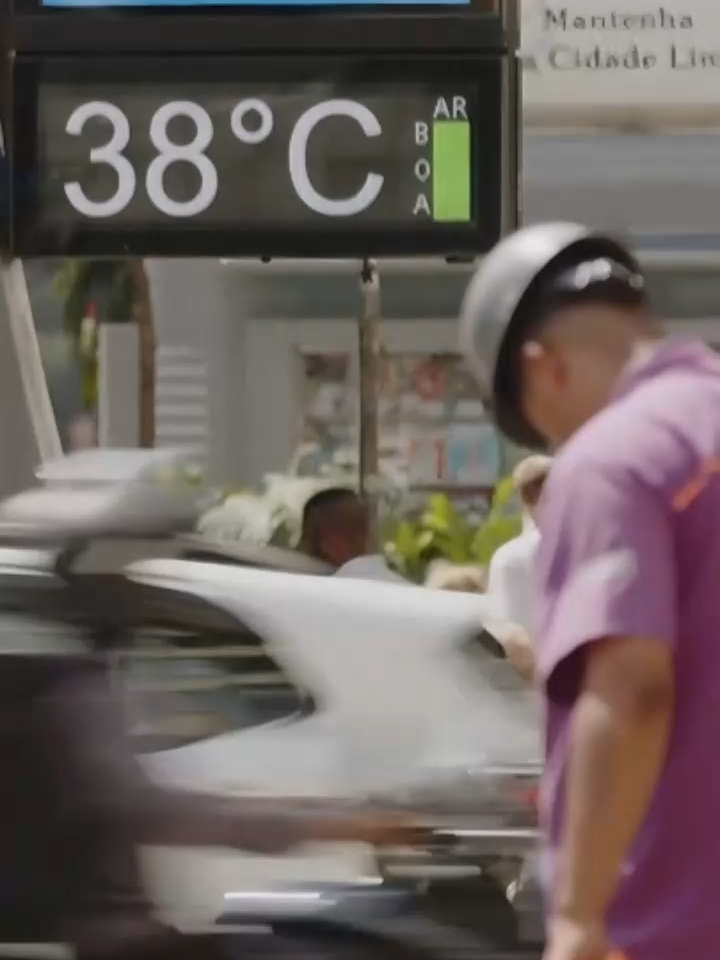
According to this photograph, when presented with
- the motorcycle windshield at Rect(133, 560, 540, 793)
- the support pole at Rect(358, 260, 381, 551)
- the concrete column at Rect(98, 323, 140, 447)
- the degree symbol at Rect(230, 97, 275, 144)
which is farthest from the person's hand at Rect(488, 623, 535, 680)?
the concrete column at Rect(98, 323, 140, 447)

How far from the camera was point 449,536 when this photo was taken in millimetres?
8031

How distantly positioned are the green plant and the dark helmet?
4699 millimetres

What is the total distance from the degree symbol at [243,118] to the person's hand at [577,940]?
10.1 ft

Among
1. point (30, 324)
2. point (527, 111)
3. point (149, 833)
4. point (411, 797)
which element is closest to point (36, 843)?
point (149, 833)

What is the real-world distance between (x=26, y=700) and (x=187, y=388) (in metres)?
6.86

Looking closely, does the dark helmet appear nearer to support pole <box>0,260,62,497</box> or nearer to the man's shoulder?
the man's shoulder

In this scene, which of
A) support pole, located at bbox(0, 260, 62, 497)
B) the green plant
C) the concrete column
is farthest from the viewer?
the concrete column

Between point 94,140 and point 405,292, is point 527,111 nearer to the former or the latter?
point 405,292

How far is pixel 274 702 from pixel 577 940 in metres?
1.12

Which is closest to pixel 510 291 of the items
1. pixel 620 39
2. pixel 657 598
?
pixel 657 598

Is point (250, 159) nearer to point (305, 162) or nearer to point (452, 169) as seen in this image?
point (305, 162)

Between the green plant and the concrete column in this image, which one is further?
the concrete column

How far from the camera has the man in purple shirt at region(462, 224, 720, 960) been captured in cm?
227

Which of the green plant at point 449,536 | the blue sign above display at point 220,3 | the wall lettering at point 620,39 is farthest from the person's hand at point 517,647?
the wall lettering at point 620,39
